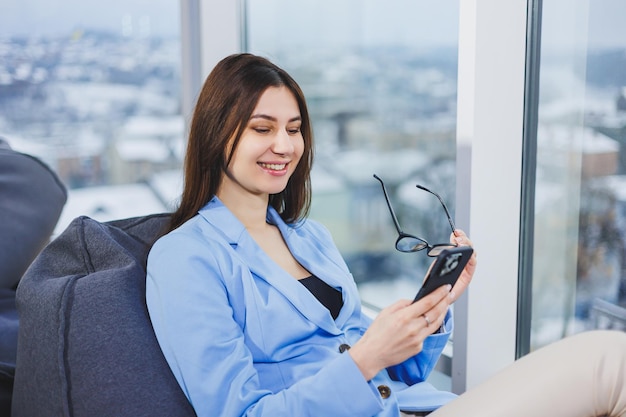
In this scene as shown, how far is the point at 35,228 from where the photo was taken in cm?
212

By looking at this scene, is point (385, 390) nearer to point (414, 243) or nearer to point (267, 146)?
point (414, 243)

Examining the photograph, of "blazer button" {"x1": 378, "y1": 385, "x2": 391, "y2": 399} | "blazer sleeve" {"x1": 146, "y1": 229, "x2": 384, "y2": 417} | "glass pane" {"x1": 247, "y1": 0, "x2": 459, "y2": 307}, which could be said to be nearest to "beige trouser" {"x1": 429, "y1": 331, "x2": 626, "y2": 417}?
"blazer button" {"x1": 378, "y1": 385, "x2": 391, "y2": 399}

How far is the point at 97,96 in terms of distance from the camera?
310 centimetres

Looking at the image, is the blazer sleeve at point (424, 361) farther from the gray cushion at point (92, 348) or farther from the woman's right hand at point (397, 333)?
the gray cushion at point (92, 348)

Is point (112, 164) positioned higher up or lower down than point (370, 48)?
lower down

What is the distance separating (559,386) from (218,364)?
645mm

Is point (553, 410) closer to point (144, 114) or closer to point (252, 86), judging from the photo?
point (252, 86)

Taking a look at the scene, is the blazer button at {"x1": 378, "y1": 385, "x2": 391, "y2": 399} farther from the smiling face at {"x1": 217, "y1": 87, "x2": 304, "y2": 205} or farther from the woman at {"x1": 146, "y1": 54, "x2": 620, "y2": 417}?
the smiling face at {"x1": 217, "y1": 87, "x2": 304, "y2": 205}

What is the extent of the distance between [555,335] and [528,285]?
0.53 feet

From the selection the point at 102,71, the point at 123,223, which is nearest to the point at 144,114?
the point at 102,71

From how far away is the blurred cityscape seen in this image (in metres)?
1.98

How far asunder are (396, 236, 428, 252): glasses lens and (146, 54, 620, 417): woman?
0.29ft

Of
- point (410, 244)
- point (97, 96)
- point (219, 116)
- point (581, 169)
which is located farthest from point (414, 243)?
point (97, 96)

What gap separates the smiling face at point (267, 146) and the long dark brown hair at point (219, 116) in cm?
1
